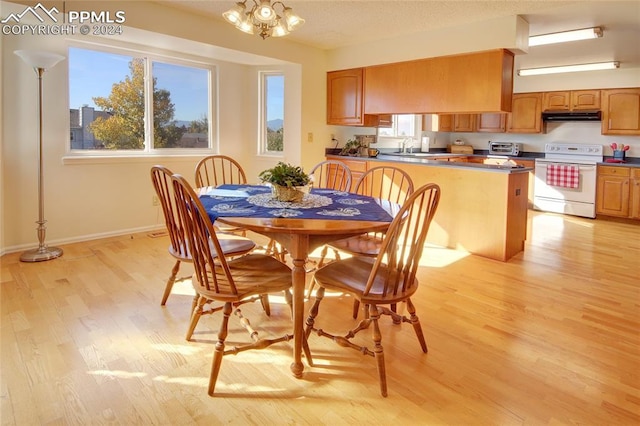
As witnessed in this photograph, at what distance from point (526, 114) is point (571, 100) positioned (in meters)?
0.65

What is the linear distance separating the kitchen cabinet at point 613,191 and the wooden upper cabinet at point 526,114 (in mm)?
1253

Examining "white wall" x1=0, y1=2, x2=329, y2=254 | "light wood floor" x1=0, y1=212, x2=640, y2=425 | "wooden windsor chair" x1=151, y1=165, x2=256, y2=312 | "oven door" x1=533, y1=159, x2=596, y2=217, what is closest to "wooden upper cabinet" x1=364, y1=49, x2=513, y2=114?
"white wall" x1=0, y1=2, x2=329, y2=254

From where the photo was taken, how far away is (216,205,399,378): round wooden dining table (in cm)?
174

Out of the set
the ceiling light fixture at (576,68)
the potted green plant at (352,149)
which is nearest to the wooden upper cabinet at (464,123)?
the ceiling light fixture at (576,68)

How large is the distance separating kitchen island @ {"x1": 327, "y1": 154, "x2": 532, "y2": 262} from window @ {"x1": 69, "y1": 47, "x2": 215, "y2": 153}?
2.69 m

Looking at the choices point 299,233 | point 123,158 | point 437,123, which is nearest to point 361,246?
point 299,233

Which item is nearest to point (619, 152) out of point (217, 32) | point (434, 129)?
point (434, 129)

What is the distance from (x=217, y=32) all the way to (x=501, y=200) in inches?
127

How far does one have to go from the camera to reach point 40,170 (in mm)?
3551

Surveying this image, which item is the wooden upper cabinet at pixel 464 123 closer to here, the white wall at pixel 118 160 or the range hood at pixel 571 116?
the range hood at pixel 571 116

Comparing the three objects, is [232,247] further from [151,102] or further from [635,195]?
[635,195]

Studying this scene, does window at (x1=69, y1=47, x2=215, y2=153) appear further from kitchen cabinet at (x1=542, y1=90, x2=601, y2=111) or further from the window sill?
kitchen cabinet at (x1=542, y1=90, x2=601, y2=111)

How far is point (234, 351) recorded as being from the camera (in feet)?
5.94

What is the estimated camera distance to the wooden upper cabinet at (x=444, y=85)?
3.92 m
